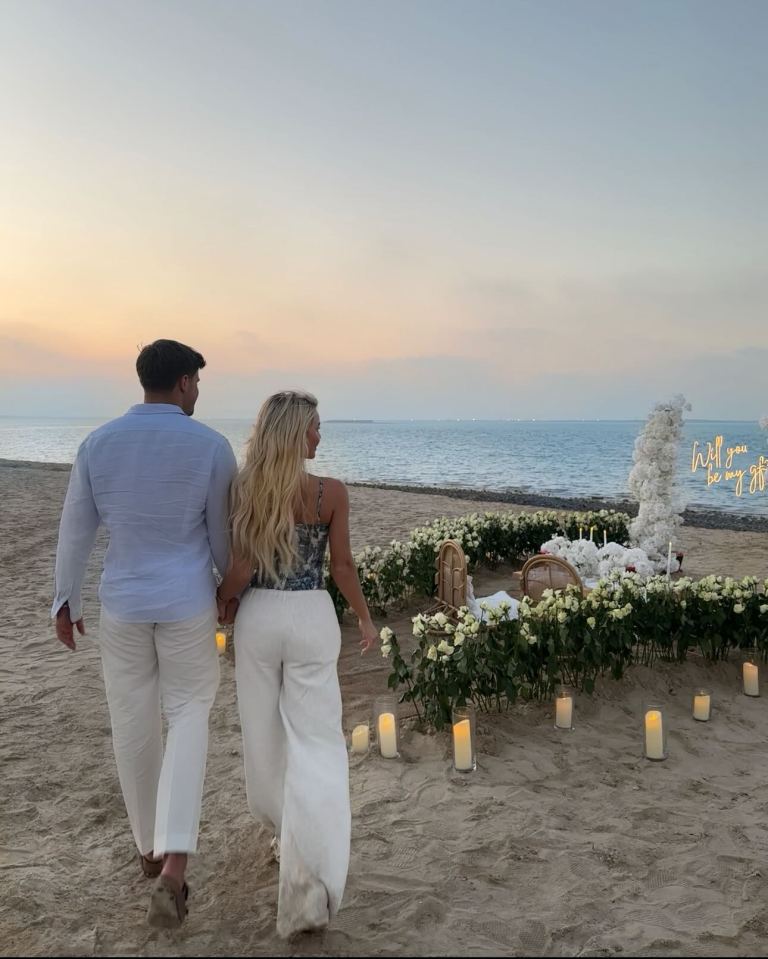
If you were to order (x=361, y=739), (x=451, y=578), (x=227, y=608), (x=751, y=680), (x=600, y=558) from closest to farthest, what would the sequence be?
(x=227, y=608)
(x=361, y=739)
(x=751, y=680)
(x=451, y=578)
(x=600, y=558)

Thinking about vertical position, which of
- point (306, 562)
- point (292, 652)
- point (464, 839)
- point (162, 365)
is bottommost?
point (464, 839)

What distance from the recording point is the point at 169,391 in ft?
9.96

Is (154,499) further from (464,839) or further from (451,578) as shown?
(451,578)

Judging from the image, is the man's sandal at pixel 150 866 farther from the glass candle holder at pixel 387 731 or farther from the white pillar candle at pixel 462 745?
the white pillar candle at pixel 462 745

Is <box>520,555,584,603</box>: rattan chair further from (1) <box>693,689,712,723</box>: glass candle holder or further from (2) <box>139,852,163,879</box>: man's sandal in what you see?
(2) <box>139,852,163,879</box>: man's sandal

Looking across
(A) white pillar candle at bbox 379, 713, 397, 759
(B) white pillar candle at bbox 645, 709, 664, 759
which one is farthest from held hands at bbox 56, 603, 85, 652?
(B) white pillar candle at bbox 645, 709, 664, 759

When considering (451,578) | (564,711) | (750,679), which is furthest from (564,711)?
(451,578)

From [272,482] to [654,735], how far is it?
3.31 m

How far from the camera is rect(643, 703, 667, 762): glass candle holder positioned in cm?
466

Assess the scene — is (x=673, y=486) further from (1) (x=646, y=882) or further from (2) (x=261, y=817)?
(2) (x=261, y=817)

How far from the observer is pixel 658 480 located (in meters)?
9.52

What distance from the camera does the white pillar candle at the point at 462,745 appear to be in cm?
448

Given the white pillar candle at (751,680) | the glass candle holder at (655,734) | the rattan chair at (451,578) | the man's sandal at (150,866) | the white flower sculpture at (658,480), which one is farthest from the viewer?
the white flower sculpture at (658,480)

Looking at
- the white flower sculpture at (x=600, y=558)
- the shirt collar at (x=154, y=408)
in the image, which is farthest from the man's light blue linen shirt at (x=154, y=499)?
the white flower sculpture at (x=600, y=558)
